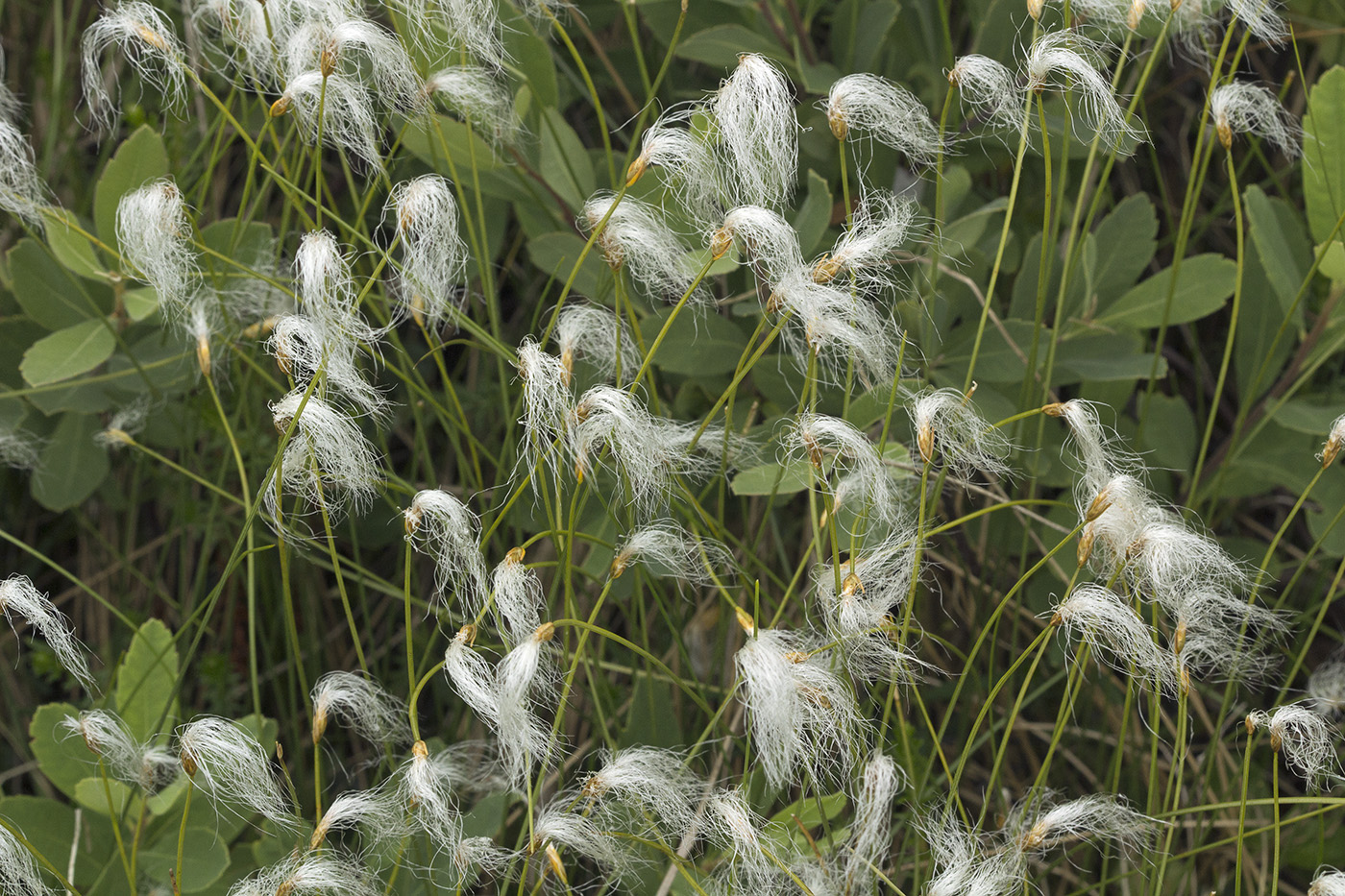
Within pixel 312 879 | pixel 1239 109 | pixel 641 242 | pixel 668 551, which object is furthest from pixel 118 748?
pixel 1239 109

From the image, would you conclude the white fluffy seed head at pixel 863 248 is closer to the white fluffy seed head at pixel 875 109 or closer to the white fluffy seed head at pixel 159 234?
the white fluffy seed head at pixel 875 109

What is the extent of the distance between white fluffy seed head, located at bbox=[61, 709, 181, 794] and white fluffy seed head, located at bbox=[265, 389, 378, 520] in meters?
0.21

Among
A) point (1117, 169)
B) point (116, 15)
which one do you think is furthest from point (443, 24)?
point (1117, 169)

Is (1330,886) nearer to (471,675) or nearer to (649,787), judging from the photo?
(649,787)

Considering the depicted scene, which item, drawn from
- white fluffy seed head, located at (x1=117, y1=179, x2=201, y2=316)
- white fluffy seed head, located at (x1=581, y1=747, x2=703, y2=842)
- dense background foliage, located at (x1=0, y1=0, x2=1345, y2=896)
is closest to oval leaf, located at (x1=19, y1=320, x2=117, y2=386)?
dense background foliage, located at (x1=0, y1=0, x2=1345, y2=896)

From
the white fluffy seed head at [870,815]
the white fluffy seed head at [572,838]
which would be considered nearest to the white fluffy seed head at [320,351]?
the white fluffy seed head at [572,838]

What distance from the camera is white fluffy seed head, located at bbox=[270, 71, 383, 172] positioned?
3.00ft

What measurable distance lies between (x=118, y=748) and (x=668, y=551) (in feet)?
1.59

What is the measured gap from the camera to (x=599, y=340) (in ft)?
3.43

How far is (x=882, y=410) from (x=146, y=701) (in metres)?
0.74

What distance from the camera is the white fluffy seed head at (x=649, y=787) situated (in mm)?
789

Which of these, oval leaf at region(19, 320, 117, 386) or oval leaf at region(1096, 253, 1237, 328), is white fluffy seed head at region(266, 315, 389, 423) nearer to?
oval leaf at region(19, 320, 117, 386)

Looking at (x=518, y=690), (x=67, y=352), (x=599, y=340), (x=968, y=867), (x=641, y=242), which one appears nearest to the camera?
(x=518, y=690)

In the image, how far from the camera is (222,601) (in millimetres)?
1547
